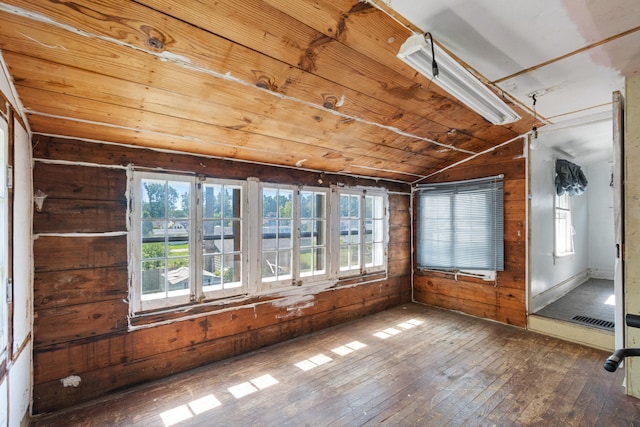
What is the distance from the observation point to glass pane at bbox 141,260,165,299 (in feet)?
8.70

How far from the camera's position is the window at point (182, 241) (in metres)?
2.60

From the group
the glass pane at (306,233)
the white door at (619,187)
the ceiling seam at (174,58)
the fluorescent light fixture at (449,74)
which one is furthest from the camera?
the glass pane at (306,233)

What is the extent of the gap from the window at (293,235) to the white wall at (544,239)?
260 cm

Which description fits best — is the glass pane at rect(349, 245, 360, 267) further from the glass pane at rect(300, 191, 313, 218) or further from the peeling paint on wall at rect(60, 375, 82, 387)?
the peeling paint on wall at rect(60, 375, 82, 387)

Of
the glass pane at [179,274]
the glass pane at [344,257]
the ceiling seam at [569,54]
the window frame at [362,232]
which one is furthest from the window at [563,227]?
the glass pane at [179,274]

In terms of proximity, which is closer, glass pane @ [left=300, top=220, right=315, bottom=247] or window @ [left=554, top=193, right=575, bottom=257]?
glass pane @ [left=300, top=220, right=315, bottom=247]

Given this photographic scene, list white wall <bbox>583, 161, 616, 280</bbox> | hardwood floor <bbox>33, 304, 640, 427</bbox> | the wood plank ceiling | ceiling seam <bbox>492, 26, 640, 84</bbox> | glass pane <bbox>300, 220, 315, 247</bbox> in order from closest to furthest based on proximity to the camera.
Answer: the wood plank ceiling < ceiling seam <bbox>492, 26, 640, 84</bbox> < hardwood floor <bbox>33, 304, 640, 427</bbox> < glass pane <bbox>300, 220, 315, 247</bbox> < white wall <bbox>583, 161, 616, 280</bbox>

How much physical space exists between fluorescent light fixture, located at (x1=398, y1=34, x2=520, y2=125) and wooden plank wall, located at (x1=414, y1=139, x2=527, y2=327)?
65.7 inches

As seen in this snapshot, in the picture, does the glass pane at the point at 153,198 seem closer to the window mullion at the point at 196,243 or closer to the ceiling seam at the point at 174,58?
the window mullion at the point at 196,243

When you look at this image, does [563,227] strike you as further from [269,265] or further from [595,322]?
[269,265]

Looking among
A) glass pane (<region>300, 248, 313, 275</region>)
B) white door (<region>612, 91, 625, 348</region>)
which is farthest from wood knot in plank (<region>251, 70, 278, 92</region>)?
white door (<region>612, 91, 625, 348</region>)

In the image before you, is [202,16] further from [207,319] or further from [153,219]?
[207,319]

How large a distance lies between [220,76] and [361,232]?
2905mm

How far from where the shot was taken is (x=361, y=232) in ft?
13.9
